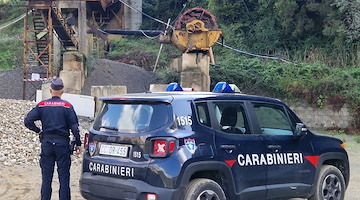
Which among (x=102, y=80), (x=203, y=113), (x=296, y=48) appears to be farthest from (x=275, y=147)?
(x=296, y=48)

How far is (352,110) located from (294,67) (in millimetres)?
3227

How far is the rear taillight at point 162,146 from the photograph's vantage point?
572 centimetres

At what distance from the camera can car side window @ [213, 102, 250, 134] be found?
21.1 feet

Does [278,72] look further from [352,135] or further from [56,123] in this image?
[56,123]

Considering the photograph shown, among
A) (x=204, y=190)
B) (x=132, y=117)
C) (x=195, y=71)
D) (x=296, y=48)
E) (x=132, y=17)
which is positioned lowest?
(x=204, y=190)

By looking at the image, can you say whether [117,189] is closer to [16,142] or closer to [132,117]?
[132,117]

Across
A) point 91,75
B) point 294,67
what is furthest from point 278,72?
point 91,75

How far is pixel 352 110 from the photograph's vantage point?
2189 cm

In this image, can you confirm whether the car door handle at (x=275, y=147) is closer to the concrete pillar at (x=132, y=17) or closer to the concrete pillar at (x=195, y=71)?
the concrete pillar at (x=195, y=71)

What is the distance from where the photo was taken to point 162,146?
575 cm

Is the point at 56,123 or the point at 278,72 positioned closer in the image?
the point at 56,123

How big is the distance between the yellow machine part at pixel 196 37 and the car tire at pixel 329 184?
1275 centimetres

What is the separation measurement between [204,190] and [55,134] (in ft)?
7.42

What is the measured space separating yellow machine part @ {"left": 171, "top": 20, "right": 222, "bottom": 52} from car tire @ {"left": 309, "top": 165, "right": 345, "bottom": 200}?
1275 centimetres
